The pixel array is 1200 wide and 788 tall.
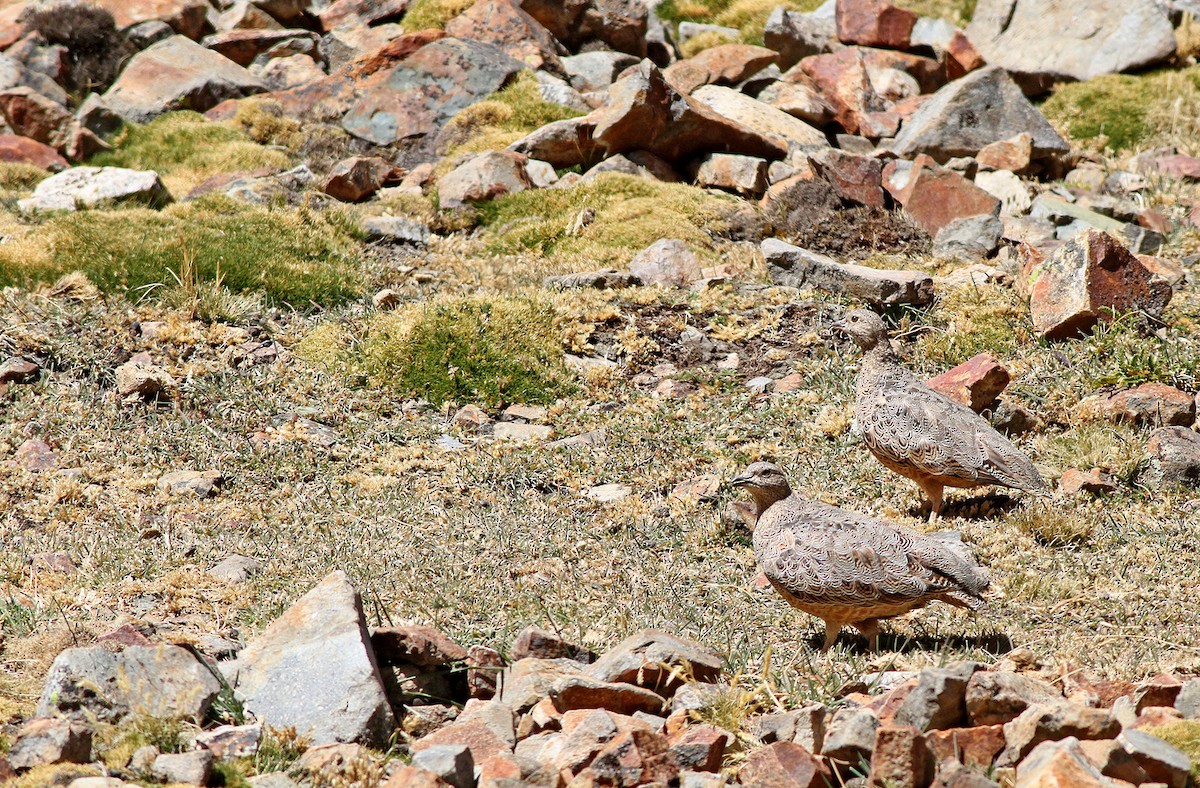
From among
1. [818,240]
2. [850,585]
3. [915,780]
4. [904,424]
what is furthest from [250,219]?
[915,780]

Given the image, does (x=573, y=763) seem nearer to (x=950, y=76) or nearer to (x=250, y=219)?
(x=250, y=219)

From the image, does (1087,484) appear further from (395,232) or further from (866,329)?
(395,232)

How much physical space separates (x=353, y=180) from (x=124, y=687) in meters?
9.20

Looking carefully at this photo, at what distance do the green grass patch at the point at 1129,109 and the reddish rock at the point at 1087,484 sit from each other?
852 centimetres

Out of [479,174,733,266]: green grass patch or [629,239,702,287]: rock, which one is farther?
[479,174,733,266]: green grass patch

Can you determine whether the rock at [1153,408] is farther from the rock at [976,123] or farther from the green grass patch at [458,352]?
the rock at [976,123]

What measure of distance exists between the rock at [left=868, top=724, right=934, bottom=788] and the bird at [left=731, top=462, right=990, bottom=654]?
58.0 inches

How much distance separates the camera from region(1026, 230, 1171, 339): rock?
9242mm

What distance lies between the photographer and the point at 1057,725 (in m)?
4.10

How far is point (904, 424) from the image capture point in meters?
7.03

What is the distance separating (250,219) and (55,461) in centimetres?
417

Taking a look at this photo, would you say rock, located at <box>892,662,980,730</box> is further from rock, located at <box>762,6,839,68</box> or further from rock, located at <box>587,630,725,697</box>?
rock, located at <box>762,6,839,68</box>

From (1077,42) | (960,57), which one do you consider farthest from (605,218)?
(1077,42)

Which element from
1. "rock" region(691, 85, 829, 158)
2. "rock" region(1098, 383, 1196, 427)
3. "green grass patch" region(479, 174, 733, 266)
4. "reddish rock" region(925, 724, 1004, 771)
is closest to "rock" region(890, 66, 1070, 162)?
"rock" region(691, 85, 829, 158)
